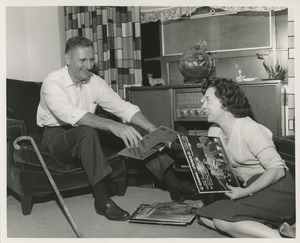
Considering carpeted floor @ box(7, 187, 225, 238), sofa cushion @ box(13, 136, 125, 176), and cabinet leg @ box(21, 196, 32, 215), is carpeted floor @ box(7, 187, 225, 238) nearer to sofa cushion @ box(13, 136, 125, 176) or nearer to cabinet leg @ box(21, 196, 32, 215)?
cabinet leg @ box(21, 196, 32, 215)

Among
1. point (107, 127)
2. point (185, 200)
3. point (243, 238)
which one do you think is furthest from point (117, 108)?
point (243, 238)

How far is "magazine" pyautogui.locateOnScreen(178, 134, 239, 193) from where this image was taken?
53.3 inches

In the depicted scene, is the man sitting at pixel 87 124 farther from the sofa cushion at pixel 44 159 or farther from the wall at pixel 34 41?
the wall at pixel 34 41

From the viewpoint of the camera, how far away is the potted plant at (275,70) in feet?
7.64

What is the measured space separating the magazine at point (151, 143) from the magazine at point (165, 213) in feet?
0.86

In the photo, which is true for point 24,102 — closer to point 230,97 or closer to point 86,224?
point 86,224

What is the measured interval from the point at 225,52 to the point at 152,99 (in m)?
0.76

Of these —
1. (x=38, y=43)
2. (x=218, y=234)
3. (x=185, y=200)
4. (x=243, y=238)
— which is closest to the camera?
(x=243, y=238)

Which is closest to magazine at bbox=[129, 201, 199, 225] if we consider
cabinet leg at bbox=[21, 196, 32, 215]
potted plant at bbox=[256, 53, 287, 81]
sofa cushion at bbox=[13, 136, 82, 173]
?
sofa cushion at bbox=[13, 136, 82, 173]

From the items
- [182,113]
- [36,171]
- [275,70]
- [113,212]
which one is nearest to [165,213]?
[113,212]

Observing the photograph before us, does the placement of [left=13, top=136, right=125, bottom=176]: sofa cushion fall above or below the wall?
below

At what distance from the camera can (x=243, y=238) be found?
4.09 feet

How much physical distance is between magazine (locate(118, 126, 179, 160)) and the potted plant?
999 mm

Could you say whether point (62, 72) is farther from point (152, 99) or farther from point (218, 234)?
point (218, 234)
